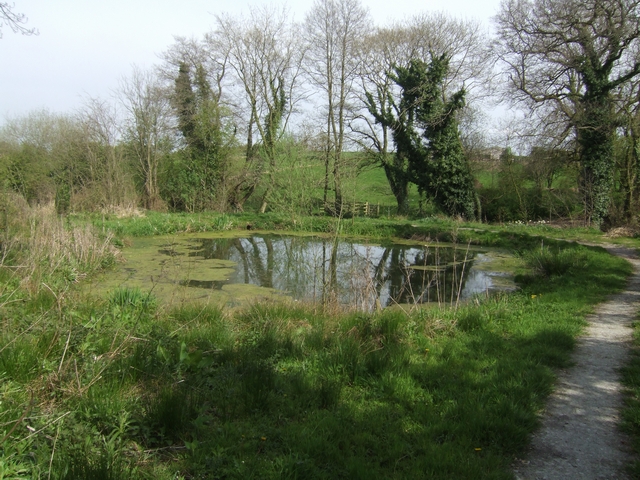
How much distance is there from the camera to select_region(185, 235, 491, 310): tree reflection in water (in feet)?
23.4

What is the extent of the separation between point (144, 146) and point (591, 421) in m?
25.8

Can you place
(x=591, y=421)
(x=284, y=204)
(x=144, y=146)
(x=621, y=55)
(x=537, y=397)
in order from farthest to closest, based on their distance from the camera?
(x=144, y=146), (x=621, y=55), (x=284, y=204), (x=537, y=397), (x=591, y=421)

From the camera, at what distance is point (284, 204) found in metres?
14.0

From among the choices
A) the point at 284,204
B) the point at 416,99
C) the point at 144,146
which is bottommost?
the point at 284,204

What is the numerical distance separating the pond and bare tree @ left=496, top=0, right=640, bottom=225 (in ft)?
21.8

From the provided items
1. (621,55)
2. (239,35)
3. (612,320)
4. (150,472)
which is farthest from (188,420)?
(239,35)

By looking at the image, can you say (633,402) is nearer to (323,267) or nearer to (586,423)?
(586,423)

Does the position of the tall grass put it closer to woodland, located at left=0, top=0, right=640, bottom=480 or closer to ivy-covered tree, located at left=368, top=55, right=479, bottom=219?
woodland, located at left=0, top=0, right=640, bottom=480

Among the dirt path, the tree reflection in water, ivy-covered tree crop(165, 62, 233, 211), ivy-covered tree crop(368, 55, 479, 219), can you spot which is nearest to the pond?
the tree reflection in water

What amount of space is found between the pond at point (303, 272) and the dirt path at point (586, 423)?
188 centimetres

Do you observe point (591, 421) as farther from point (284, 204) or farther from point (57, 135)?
point (57, 135)

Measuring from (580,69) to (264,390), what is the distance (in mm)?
18999

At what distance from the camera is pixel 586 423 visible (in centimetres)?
351

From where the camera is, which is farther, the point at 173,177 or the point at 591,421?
the point at 173,177
